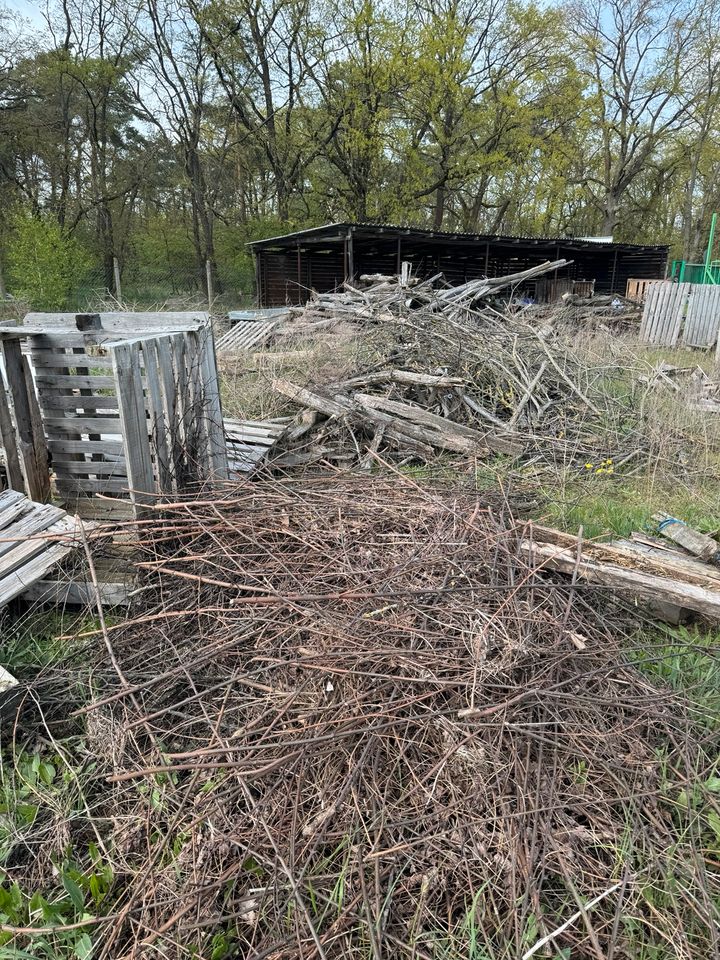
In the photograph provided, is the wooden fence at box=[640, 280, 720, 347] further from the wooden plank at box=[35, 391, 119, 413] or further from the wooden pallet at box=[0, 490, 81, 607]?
the wooden pallet at box=[0, 490, 81, 607]

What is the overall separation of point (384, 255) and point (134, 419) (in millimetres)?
18044

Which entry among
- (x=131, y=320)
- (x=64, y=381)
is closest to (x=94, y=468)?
(x=64, y=381)

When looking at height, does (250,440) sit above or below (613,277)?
below

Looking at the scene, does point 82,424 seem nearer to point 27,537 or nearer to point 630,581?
point 27,537

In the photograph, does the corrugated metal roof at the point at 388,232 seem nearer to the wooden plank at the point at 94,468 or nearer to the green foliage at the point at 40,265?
the green foliage at the point at 40,265

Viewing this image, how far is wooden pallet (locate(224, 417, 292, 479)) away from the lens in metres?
5.38

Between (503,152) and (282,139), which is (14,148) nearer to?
(282,139)

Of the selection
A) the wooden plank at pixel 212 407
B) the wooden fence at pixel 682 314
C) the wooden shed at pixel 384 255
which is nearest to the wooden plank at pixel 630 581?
the wooden plank at pixel 212 407

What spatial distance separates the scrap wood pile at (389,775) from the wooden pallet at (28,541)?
0.53 metres

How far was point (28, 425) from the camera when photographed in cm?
388

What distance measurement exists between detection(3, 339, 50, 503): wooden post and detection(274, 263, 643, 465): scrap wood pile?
92.5 inches

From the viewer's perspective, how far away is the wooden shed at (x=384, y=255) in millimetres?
17016

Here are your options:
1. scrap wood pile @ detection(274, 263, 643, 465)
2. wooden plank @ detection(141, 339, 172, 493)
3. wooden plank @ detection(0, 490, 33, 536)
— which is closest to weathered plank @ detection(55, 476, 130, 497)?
wooden plank @ detection(141, 339, 172, 493)

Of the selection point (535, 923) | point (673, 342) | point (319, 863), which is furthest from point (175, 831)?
point (673, 342)
